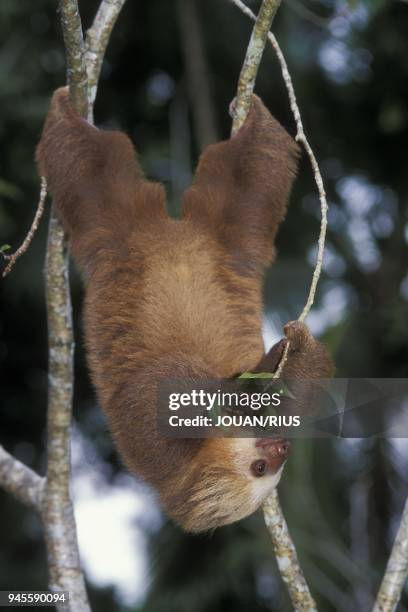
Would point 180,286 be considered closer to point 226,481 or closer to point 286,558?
point 226,481

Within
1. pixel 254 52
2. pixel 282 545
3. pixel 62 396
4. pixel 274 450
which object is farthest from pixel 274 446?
pixel 254 52

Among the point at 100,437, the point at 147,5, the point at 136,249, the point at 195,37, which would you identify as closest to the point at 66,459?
the point at 136,249

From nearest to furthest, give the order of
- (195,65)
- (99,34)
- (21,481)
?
(99,34) < (21,481) < (195,65)

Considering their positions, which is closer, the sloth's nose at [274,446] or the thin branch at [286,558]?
the sloth's nose at [274,446]

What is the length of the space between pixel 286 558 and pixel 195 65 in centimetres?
905

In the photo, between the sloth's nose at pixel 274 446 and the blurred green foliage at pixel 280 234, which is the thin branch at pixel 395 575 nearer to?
the sloth's nose at pixel 274 446

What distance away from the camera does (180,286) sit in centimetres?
799

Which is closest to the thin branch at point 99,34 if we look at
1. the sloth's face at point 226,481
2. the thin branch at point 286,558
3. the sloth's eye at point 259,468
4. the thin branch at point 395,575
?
the sloth's face at point 226,481

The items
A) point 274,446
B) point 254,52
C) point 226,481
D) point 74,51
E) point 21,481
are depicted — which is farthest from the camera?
point 21,481

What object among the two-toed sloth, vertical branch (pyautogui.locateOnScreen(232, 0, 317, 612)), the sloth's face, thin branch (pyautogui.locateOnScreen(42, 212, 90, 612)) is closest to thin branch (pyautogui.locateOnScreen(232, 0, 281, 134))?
vertical branch (pyautogui.locateOnScreen(232, 0, 317, 612))

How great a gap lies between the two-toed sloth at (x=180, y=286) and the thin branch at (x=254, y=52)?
365 mm

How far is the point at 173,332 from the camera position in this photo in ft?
25.6

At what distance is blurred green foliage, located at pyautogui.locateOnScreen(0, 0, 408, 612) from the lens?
45.1 ft

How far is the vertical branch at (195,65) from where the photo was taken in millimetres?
14461
